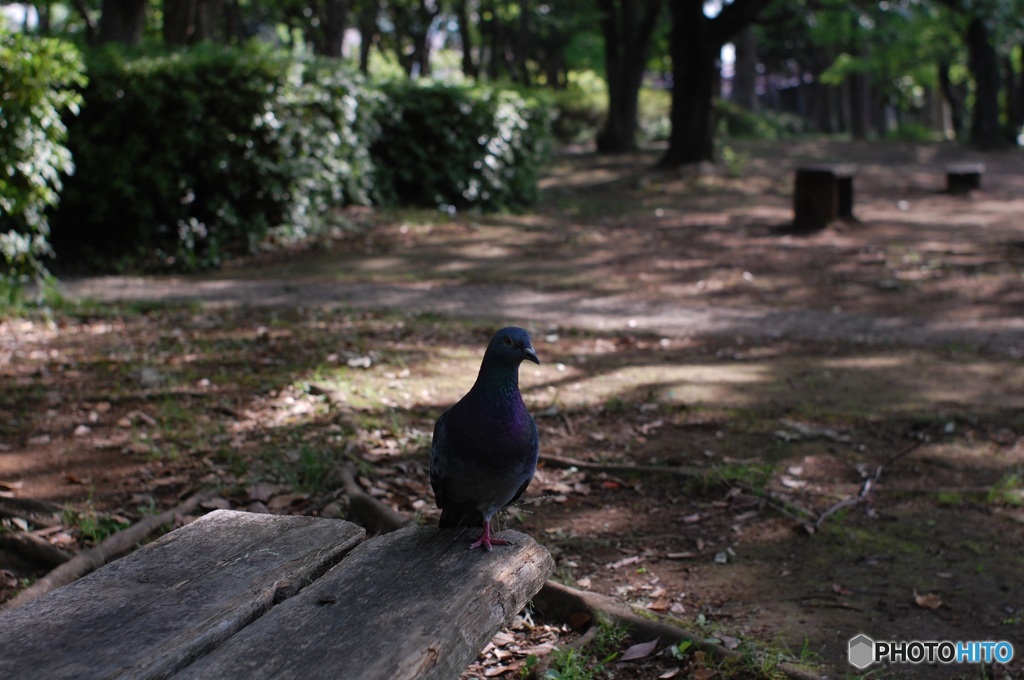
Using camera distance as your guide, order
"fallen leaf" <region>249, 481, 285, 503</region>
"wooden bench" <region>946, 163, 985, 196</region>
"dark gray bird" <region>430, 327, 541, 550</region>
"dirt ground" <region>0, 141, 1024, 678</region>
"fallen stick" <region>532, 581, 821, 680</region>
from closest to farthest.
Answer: "dark gray bird" <region>430, 327, 541, 550</region> → "fallen stick" <region>532, 581, 821, 680</region> → "dirt ground" <region>0, 141, 1024, 678</region> → "fallen leaf" <region>249, 481, 285, 503</region> → "wooden bench" <region>946, 163, 985, 196</region>

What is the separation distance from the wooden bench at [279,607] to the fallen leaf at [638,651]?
30.9 inches

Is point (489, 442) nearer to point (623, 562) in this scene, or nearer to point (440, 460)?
point (440, 460)

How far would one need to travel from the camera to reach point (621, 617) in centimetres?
367

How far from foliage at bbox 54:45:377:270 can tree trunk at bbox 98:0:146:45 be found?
348 cm

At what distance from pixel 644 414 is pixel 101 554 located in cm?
344

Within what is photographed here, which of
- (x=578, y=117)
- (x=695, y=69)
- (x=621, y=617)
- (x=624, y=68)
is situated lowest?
(x=621, y=617)

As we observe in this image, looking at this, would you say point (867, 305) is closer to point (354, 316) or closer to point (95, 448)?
point (354, 316)

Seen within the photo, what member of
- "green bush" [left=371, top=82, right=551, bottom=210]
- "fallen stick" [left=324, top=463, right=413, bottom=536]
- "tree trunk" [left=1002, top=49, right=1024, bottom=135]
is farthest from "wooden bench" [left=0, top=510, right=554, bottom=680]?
"tree trunk" [left=1002, top=49, right=1024, bottom=135]

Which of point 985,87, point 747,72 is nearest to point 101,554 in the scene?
point 985,87

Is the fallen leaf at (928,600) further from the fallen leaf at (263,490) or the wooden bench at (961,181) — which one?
the wooden bench at (961,181)

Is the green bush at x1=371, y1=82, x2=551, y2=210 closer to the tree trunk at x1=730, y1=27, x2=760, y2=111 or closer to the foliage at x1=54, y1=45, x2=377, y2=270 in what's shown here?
the foliage at x1=54, y1=45, x2=377, y2=270

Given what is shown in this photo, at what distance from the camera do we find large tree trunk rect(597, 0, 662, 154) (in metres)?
22.6

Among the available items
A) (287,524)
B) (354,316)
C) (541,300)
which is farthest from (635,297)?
(287,524)

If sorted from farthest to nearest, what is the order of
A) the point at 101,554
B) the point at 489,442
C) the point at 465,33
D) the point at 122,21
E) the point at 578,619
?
the point at 465,33 < the point at 122,21 < the point at 101,554 < the point at 578,619 < the point at 489,442
